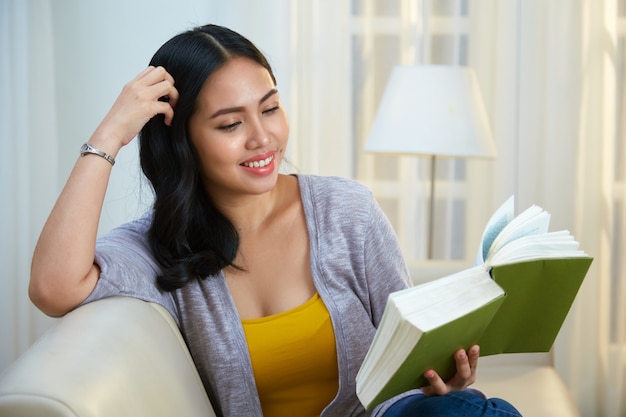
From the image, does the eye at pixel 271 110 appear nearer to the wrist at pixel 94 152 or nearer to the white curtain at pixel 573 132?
the wrist at pixel 94 152

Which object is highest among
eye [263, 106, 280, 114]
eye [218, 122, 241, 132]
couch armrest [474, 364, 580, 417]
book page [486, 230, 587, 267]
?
eye [263, 106, 280, 114]

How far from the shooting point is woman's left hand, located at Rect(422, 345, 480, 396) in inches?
52.4

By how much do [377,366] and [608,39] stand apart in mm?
2174

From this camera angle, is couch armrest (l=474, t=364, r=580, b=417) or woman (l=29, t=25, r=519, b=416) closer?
woman (l=29, t=25, r=519, b=416)

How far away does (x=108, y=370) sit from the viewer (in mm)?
1115

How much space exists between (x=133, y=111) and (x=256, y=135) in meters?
0.23

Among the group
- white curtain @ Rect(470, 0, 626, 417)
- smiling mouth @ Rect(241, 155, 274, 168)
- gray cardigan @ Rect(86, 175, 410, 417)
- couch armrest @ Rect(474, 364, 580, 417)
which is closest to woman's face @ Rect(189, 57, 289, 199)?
smiling mouth @ Rect(241, 155, 274, 168)

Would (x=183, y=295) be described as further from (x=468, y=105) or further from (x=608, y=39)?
(x=608, y=39)

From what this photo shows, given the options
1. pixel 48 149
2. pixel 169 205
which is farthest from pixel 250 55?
pixel 48 149

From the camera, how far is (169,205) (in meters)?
1.62

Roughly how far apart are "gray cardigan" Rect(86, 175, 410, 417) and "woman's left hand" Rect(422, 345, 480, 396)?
0.20m

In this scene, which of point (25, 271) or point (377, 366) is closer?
point (377, 366)

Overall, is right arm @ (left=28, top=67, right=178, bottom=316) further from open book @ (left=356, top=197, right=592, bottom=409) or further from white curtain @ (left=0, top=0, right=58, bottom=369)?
white curtain @ (left=0, top=0, right=58, bottom=369)

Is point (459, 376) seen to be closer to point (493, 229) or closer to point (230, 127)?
point (493, 229)
